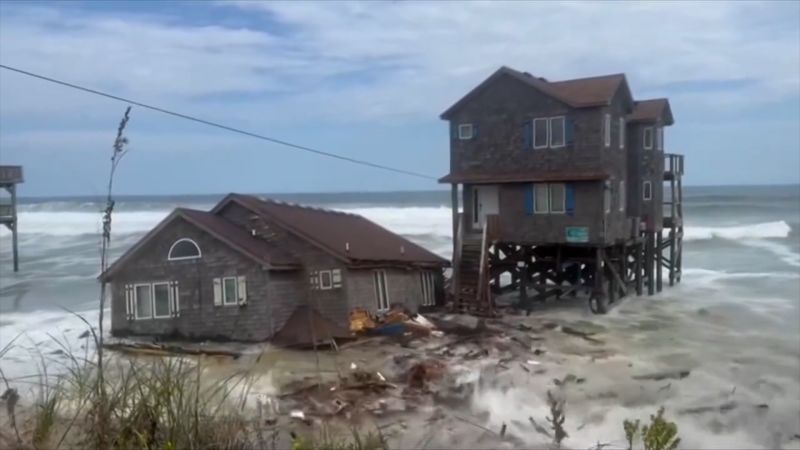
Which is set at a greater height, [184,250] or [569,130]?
[569,130]

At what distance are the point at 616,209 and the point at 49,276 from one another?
918 inches

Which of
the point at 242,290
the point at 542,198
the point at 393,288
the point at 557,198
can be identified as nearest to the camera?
the point at 242,290

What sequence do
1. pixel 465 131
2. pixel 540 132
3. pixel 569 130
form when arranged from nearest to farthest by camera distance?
pixel 569 130, pixel 540 132, pixel 465 131

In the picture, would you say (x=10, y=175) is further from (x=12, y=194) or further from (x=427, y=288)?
(x=427, y=288)

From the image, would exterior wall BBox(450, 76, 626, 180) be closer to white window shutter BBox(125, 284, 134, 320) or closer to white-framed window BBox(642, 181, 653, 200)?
white-framed window BBox(642, 181, 653, 200)

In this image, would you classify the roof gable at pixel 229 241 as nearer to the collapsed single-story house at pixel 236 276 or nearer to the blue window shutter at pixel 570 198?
the collapsed single-story house at pixel 236 276

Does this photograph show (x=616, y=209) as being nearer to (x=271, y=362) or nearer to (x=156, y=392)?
(x=271, y=362)

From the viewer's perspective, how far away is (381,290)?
23.3m

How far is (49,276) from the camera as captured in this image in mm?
35938

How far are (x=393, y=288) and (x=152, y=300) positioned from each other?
643 cm

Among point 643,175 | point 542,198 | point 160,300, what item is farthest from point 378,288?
point 643,175

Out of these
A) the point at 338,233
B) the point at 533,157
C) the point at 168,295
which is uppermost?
the point at 533,157

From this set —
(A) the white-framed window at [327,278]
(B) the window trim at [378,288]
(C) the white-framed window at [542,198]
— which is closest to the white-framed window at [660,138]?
(C) the white-framed window at [542,198]

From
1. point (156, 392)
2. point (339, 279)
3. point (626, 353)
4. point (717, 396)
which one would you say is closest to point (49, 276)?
point (339, 279)
